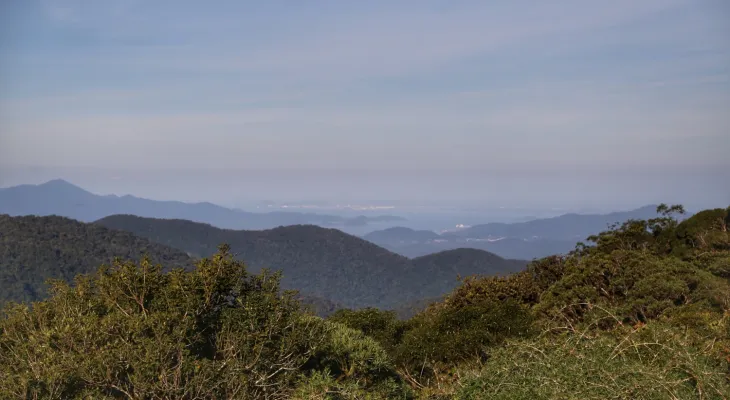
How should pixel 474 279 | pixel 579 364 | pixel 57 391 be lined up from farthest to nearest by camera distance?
pixel 474 279, pixel 57 391, pixel 579 364

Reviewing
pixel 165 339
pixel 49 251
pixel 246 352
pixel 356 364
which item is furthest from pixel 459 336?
pixel 49 251

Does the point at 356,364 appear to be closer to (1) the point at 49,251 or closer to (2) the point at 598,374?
(2) the point at 598,374

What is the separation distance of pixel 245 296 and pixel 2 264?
127868 millimetres

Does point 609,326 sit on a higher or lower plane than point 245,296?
lower

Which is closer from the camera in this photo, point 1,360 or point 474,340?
point 1,360

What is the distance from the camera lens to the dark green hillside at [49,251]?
114375mm

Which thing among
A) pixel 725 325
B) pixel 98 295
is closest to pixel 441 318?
pixel 725 325

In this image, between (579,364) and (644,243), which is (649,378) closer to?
(579,364)

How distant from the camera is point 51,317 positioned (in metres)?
10.7

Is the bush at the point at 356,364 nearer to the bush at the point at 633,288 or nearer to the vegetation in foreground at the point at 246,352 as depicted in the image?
the vegetation in foreground at the point at 246,352

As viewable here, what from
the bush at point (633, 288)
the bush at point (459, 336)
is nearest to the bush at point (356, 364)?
the bush at point (459, 336)

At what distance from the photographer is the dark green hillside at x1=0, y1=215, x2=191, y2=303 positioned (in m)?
114

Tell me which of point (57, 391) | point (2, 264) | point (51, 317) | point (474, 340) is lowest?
point (2, 264)

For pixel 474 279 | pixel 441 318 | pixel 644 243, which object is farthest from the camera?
pixel 644 243
